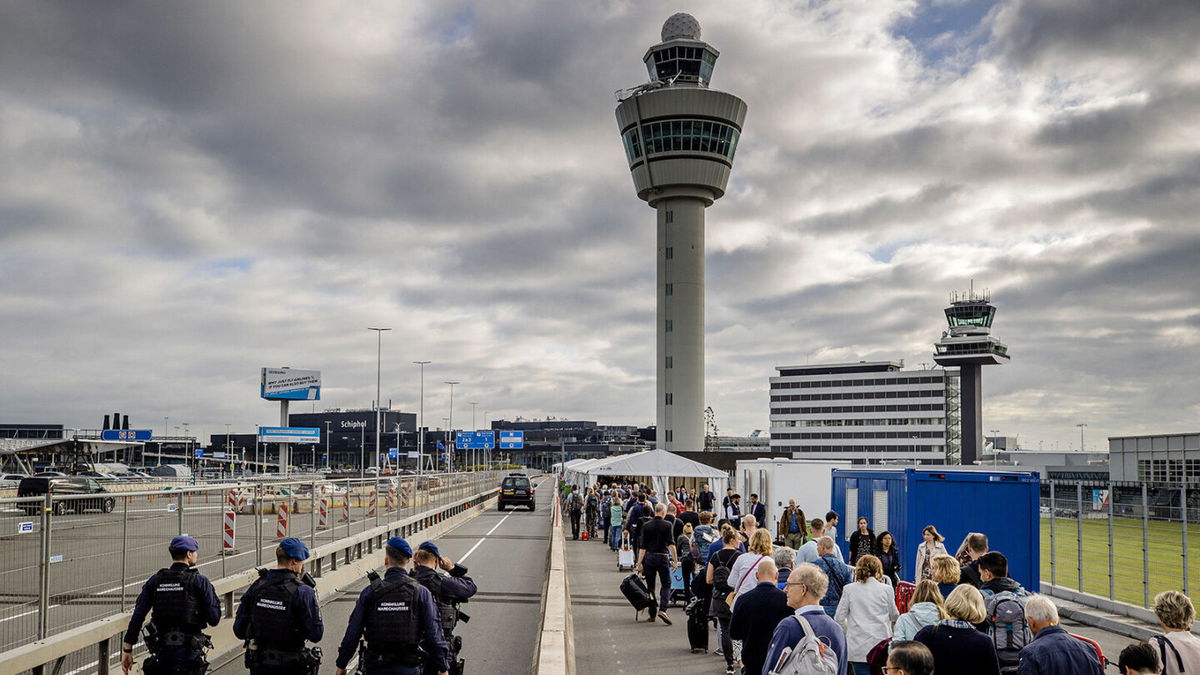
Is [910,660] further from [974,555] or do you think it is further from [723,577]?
[723,577]

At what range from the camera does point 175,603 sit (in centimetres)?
844

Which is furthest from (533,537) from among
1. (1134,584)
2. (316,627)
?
(316,627)

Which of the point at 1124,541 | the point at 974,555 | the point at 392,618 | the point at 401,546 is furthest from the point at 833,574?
the point at 1124,541

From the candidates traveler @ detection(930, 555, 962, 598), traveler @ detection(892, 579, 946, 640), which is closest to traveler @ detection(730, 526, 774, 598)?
traveler @ detection(930, 555, 962, 598)

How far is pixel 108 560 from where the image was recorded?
10.5 meters

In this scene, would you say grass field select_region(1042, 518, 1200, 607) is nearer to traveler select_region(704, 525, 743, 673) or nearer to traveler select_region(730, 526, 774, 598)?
traveler select_region(704, 525, 743, 673)

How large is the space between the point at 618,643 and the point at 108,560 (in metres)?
7.20

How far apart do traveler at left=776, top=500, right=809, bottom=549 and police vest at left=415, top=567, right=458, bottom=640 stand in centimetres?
1289

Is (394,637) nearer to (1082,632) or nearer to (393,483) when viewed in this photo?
(1082,632)

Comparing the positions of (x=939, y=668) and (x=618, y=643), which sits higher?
(x=939, y=668)

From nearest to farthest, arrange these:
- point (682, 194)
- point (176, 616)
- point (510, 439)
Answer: point (176, 616), point (682, 194), point (510, 439)

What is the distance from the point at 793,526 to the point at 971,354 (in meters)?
135

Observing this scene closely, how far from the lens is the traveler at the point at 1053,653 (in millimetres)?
6355

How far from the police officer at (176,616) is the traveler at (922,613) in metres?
5.76
